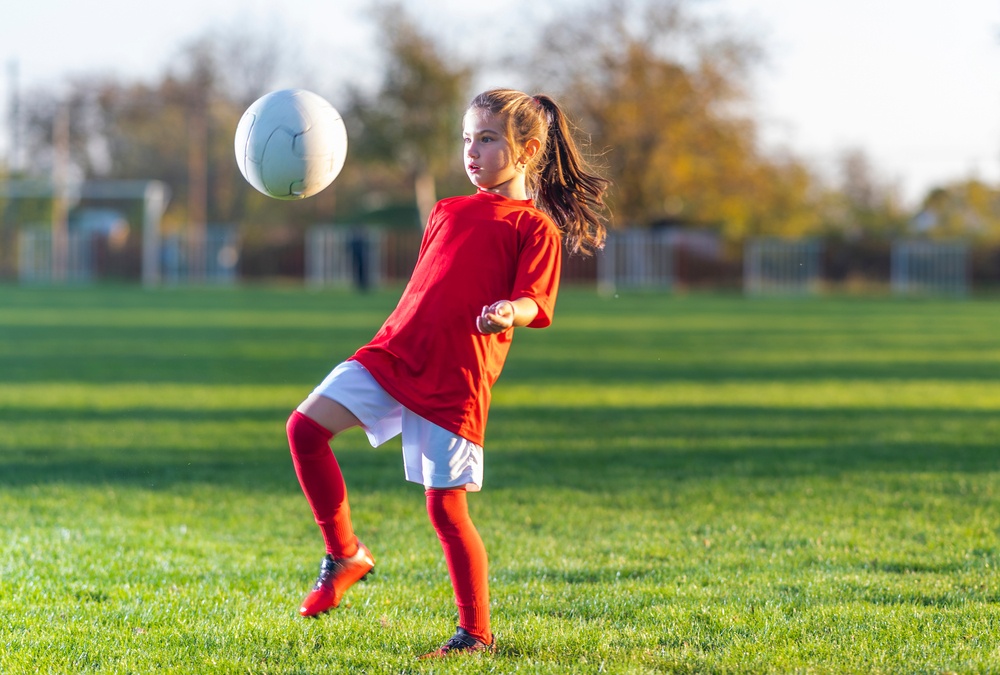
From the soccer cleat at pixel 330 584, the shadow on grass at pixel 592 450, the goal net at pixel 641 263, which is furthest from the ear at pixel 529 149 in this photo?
the goal net at pixel 641 263

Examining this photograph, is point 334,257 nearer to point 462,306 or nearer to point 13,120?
point 13,120

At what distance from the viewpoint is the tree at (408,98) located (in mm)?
43312

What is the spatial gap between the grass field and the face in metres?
1.36

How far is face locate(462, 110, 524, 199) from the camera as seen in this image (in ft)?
11.6

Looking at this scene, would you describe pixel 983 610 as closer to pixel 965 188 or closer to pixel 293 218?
pixel 965 188

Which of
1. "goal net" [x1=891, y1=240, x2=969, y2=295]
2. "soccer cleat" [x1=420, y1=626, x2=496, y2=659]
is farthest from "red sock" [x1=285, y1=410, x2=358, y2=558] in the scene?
"goal net" [x1=891, y1=240, x2=969, y2=295]

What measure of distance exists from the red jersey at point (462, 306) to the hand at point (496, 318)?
151mm

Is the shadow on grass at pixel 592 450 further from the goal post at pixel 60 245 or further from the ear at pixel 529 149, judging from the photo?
the goal post at pixel 60 245

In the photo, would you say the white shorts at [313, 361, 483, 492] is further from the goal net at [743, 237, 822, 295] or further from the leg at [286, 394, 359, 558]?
the goal net at [743, 237, 822, 295]

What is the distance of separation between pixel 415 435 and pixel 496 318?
1.56 feet

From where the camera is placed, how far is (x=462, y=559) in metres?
3.46

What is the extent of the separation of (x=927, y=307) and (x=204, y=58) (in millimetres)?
34942

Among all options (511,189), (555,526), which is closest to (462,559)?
(511,189)

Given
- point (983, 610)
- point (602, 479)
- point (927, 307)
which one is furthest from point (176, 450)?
point (927, 307)
